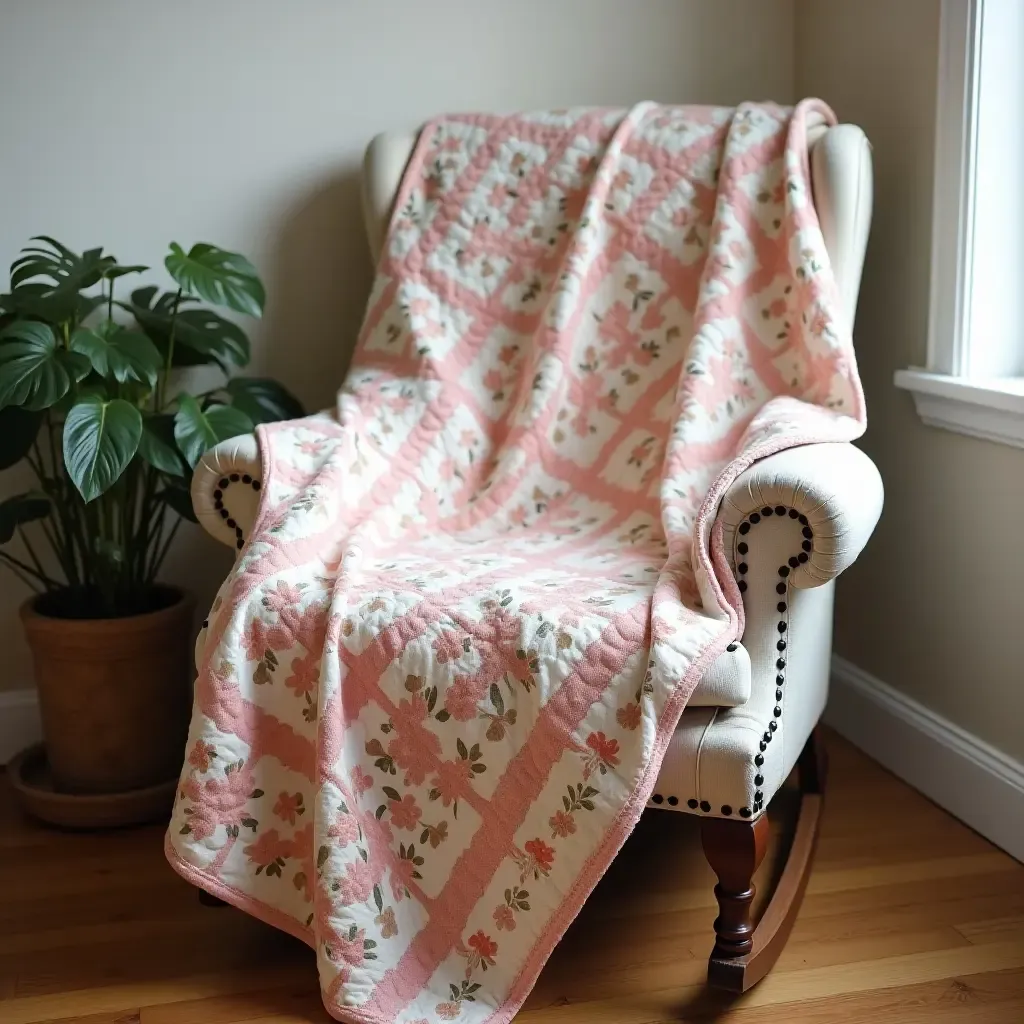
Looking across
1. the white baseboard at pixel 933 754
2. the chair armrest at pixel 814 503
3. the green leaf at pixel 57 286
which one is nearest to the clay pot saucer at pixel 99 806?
the green leaf at pixel 57 286

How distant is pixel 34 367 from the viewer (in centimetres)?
174

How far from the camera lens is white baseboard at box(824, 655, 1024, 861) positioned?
71.9 inches

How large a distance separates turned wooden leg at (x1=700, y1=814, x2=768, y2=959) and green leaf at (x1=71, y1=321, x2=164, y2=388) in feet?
3.46

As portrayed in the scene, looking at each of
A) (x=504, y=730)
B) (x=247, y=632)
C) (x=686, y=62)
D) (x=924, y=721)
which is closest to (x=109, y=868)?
(x=247, y=632)

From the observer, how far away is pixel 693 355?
6.15 ft

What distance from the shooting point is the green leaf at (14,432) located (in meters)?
1.88

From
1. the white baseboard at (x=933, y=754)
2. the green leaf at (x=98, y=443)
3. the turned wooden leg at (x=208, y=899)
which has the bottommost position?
the white baseboard at (x=933, y=754)

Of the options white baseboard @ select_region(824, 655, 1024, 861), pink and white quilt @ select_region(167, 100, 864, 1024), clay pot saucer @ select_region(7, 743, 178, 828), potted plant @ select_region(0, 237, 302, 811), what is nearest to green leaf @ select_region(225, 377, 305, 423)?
potted plant @ select_region(0, 237, 302, 811)

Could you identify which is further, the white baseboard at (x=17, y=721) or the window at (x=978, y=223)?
the white baseboard at (x=17, y=721)

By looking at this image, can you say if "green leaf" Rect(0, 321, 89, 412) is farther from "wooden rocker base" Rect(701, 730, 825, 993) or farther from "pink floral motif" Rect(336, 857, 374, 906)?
"wooden rocker base" Rect(701, 730, 825, 993)

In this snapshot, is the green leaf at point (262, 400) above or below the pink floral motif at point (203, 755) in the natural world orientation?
above

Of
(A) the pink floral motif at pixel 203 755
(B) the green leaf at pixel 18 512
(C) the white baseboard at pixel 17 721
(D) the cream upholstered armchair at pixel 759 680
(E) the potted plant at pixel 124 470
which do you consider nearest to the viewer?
(D) the cream upholstered armchair at pixel 759 680

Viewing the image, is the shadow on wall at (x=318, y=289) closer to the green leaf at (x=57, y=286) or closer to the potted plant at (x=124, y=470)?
the potted plant at (x=124, y=470)

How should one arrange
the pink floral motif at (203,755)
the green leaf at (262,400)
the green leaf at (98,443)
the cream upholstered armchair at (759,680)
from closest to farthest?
the cream upholstered armchair at (759,680)
the pink floral motif at (203,755)
the green leaf at (98,443)
the green leaf at (262,400)
